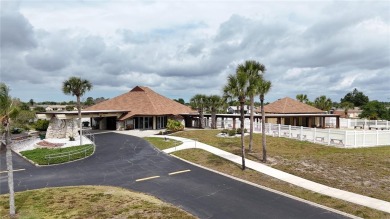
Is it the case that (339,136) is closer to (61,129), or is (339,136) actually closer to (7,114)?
(7,114)

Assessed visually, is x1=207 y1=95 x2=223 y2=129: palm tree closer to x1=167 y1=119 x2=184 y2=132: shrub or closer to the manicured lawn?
x1=167 y1=119 x2=184 y2=132: shrub

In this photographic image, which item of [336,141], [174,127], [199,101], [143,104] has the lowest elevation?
[336,141]

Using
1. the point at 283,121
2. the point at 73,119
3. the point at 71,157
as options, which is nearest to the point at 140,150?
the point at 71,157

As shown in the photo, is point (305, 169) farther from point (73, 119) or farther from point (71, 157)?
point (73, 119)

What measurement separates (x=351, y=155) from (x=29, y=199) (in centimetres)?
2331

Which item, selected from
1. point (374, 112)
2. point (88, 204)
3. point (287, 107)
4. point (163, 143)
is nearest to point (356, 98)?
point (374, 112)

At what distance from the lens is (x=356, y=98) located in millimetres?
149000

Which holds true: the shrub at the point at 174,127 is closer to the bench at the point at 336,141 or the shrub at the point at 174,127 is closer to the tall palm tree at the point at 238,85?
the bench at the point at 336,141

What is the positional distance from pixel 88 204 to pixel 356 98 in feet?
524

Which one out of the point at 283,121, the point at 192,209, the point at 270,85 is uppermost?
the point at 270,85

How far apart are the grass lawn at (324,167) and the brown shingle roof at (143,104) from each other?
21904mm

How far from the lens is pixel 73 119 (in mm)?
40250

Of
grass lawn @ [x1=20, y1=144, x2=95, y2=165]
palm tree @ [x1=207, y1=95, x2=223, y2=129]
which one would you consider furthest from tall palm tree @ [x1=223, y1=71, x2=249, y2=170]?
palm tree @ [x1=207, y1=95, x2=223, y2=129]

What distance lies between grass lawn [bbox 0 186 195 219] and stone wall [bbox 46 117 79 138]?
2295cm
